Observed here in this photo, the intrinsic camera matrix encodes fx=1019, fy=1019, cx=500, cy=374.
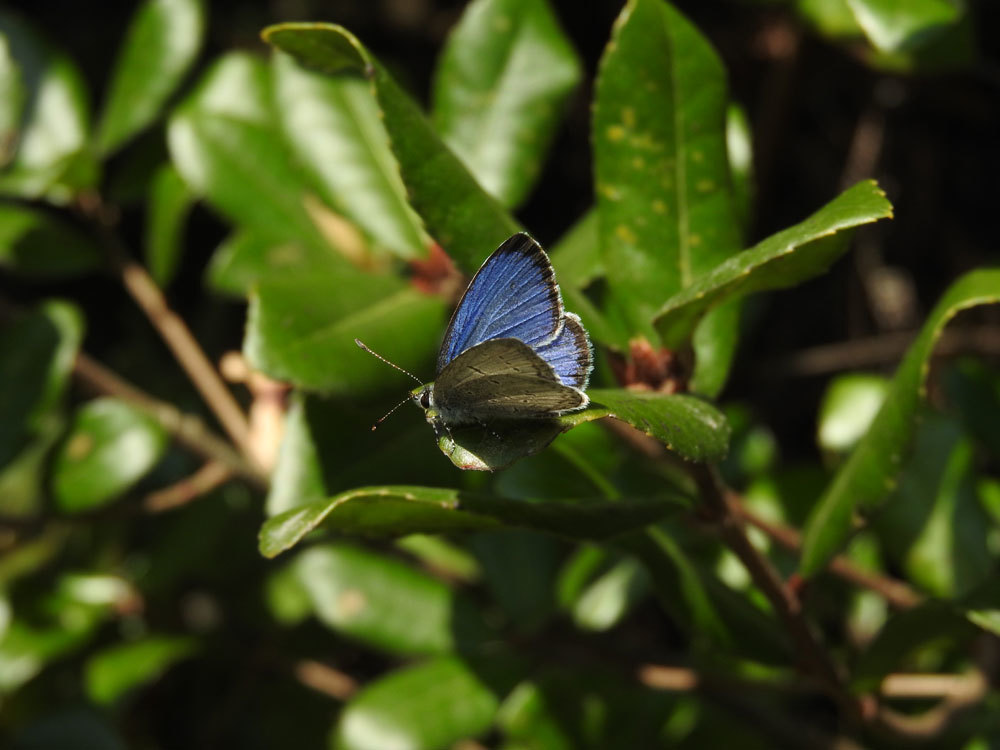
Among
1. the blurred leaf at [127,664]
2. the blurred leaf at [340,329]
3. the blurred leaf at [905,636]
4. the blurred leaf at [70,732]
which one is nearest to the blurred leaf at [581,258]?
the blurred leaf at [340,329]

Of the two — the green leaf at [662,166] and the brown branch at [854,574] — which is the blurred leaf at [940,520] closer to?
the brown branch at [854,574]

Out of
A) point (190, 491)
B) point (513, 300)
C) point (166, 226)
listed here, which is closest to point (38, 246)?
point (166, 226)

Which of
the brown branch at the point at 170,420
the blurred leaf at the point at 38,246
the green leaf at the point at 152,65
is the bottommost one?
the brown branch at the point at 170,420

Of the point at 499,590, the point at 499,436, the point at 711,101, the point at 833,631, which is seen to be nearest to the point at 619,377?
the point at 499,436

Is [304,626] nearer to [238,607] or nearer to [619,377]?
[238,607]

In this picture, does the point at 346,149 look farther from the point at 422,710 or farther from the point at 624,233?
the point at 422,710
